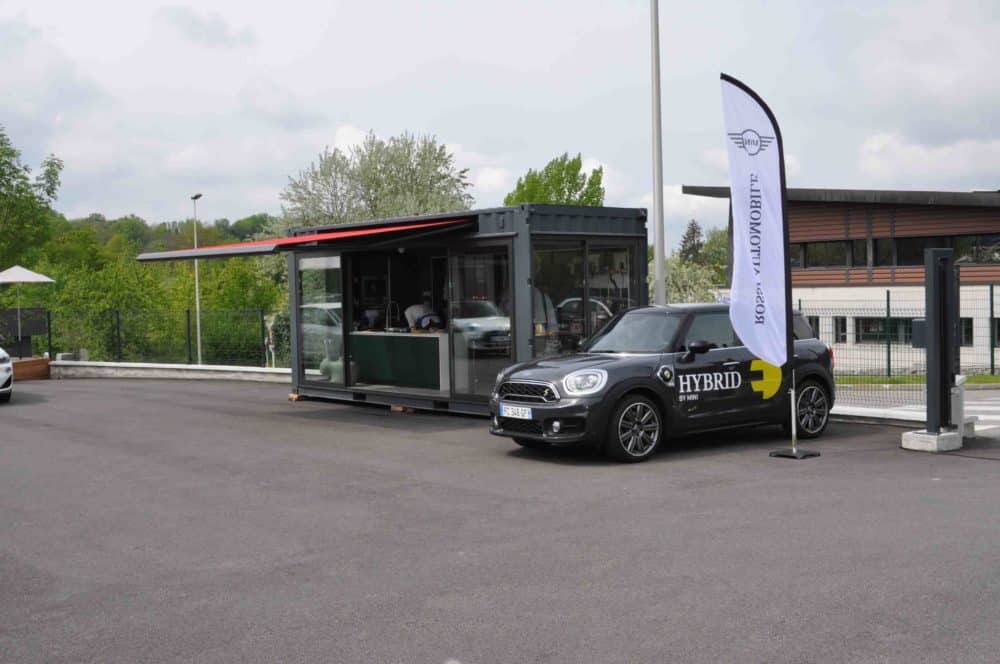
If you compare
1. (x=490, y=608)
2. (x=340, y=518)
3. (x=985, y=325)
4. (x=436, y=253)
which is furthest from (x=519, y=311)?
(x=985, y=325)

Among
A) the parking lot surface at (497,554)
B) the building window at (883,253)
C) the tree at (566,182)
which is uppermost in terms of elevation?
the tree at (566,182)

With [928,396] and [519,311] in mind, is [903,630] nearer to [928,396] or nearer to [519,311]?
[928,396]

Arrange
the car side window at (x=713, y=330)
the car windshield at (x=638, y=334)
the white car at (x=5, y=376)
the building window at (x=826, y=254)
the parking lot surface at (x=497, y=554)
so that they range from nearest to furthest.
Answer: the parking lot surface at (x=497, y=554), the car windshield at (x=638, y=334), the car side window at (x=713, y=330), the white car at (x=5, y=376), the building window at (x=826, y=254)

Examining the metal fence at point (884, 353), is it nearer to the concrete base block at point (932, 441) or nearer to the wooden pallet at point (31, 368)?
the concrete base block at point (932, 441)

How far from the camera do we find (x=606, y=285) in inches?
576

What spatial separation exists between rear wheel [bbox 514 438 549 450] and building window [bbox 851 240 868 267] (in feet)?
94.4

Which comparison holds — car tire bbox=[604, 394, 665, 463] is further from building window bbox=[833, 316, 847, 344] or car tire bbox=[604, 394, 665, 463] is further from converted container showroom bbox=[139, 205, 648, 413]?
building window bbox=[833, 316, 847, 344]

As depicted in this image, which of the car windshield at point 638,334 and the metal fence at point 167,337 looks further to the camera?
the metal fence at point 167,337

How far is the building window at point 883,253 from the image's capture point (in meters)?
36.8

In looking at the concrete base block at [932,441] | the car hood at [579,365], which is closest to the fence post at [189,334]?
the car hood at [579,365]

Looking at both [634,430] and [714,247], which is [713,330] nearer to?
[634,430]

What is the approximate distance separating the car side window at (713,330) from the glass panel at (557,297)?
2.80m

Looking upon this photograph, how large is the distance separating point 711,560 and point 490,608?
5.45ft

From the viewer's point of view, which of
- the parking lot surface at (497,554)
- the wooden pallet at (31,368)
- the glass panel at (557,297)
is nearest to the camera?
the parking lot surface at (497,554)
